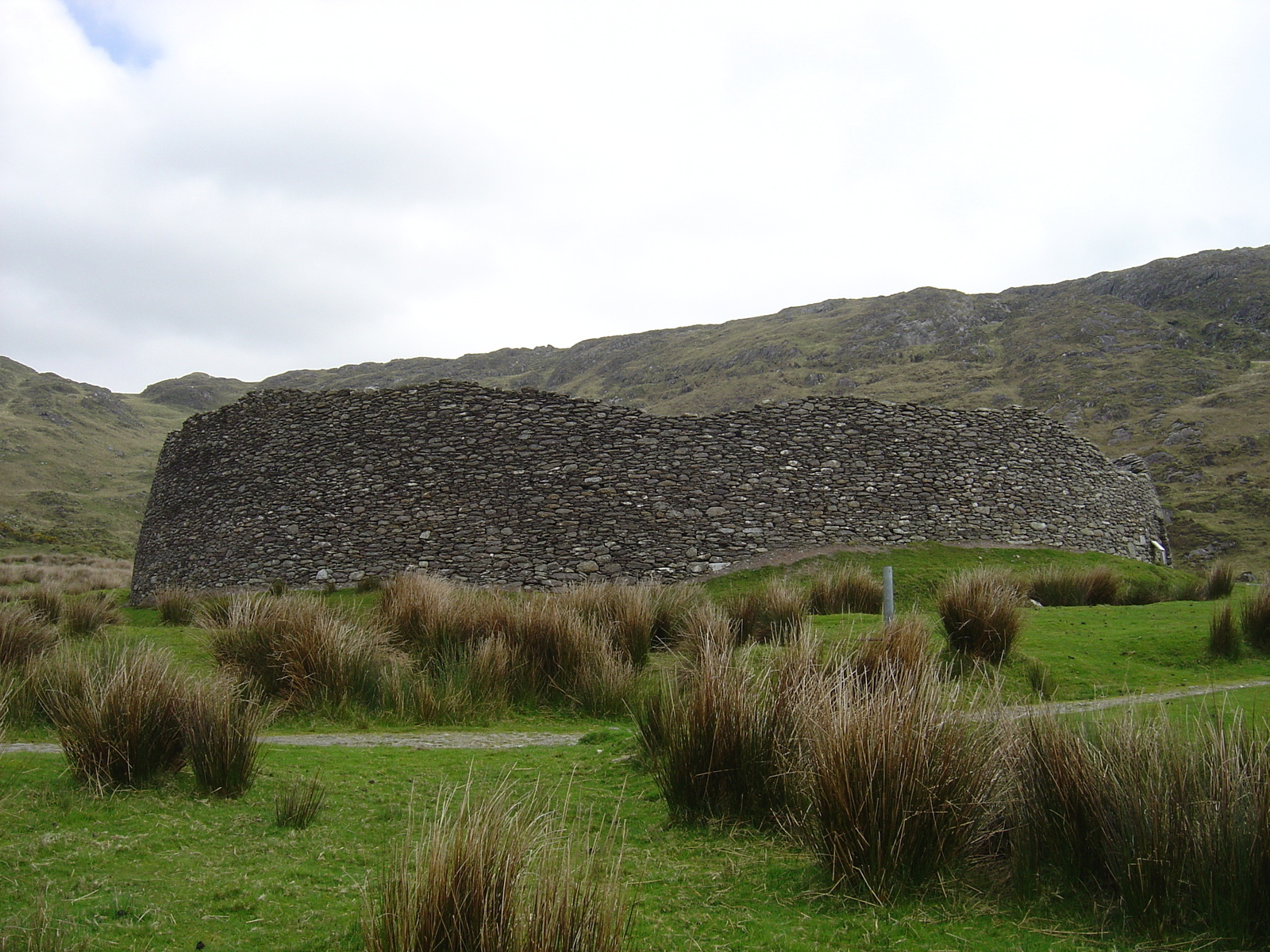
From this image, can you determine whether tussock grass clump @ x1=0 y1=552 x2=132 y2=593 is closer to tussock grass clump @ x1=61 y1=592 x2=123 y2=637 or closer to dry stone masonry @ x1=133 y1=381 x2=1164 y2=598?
dry stone masonry @ x1=133 y1=381 x2=1164 y2=598

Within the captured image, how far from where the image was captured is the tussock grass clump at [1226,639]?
8.01 meters

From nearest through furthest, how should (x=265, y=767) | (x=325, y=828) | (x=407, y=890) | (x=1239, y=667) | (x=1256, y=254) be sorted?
(x=407, y=890), (x=325, y=828), (x=265, y=767), (x=1239, y=667), (x=1256, y=254)

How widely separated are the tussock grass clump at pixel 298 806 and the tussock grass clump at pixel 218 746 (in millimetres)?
256

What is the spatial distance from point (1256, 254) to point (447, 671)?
243 feet

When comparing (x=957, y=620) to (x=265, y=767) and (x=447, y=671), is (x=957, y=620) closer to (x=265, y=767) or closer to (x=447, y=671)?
(x=447, y=671)

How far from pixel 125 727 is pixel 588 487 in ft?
38.7

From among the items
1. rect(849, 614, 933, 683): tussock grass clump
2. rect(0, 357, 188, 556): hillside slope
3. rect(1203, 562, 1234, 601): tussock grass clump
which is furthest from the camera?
rect(0, 357, 188, 556): hillside slope

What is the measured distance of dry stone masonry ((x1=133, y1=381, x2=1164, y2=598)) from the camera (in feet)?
50.3

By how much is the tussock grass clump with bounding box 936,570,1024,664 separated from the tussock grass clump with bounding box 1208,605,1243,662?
1985 mm

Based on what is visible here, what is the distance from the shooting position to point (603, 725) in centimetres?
654

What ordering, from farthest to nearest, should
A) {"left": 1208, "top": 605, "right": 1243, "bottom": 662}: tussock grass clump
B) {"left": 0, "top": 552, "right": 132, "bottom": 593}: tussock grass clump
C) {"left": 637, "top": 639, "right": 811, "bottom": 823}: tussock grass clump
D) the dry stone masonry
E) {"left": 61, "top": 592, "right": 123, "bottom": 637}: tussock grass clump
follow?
1. {"left": 0, "top": 552, "right": 132, "bottom": 593}: tussock grass clump
2. the dry stone masonry
3. {"left": 61, "top": 592, "right": 123, "bottom": 637}: tussock grass clump
4. {"left": 1208, "top": 605, "right": 1243, "bottom": 662}: tussock grass clump
5. {"left": 637, "top": 639, "right": 811, "bottom": 823}: tussock grass clump

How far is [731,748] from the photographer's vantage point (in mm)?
3719

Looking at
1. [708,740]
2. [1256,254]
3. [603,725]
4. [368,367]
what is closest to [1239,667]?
[603,725]

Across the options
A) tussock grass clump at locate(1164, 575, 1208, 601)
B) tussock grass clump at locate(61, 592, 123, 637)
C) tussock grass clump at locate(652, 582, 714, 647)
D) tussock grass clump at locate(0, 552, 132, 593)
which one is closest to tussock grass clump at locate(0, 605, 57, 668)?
tussock grass clump at locate(61, 592, 123, 637)
